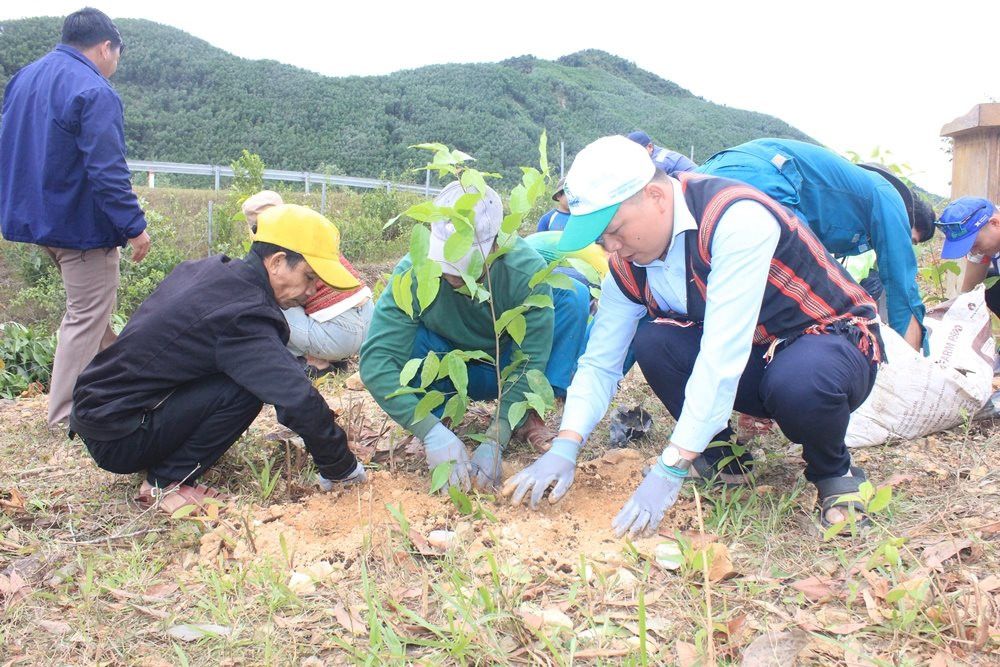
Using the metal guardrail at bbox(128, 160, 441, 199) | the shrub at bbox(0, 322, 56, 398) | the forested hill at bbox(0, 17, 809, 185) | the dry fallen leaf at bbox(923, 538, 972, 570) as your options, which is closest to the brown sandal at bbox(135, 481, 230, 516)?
the dry fallen leaf at bbox(923, 538, 972, 570)

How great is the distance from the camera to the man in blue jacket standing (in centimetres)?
322

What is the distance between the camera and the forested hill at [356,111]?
18.1 m

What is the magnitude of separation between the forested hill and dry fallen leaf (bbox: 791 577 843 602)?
585 inches

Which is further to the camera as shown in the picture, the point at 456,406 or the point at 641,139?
the point at 641,139

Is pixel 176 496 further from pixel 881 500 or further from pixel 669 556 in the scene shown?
pixel 881 500

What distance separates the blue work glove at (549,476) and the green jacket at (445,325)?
1.10 ft

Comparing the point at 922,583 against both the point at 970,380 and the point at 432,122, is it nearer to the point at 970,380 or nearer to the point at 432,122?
the point at 970,380

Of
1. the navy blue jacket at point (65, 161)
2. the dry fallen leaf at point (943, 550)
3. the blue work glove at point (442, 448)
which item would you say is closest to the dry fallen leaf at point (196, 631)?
the blue work glove at point (442, 448)

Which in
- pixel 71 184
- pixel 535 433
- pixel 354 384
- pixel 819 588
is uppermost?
pixel 71 184

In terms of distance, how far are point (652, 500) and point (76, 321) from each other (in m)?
2.66

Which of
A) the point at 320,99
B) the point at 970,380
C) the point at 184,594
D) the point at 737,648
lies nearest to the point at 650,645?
the point at 737,648

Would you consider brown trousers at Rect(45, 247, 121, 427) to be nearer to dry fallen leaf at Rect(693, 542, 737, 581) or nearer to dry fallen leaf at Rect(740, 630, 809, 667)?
dry fallen leaf at Rect(693, 542, 737, 581)

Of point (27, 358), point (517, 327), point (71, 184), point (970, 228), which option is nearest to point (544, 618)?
point (517, 327)

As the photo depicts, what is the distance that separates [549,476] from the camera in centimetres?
216
